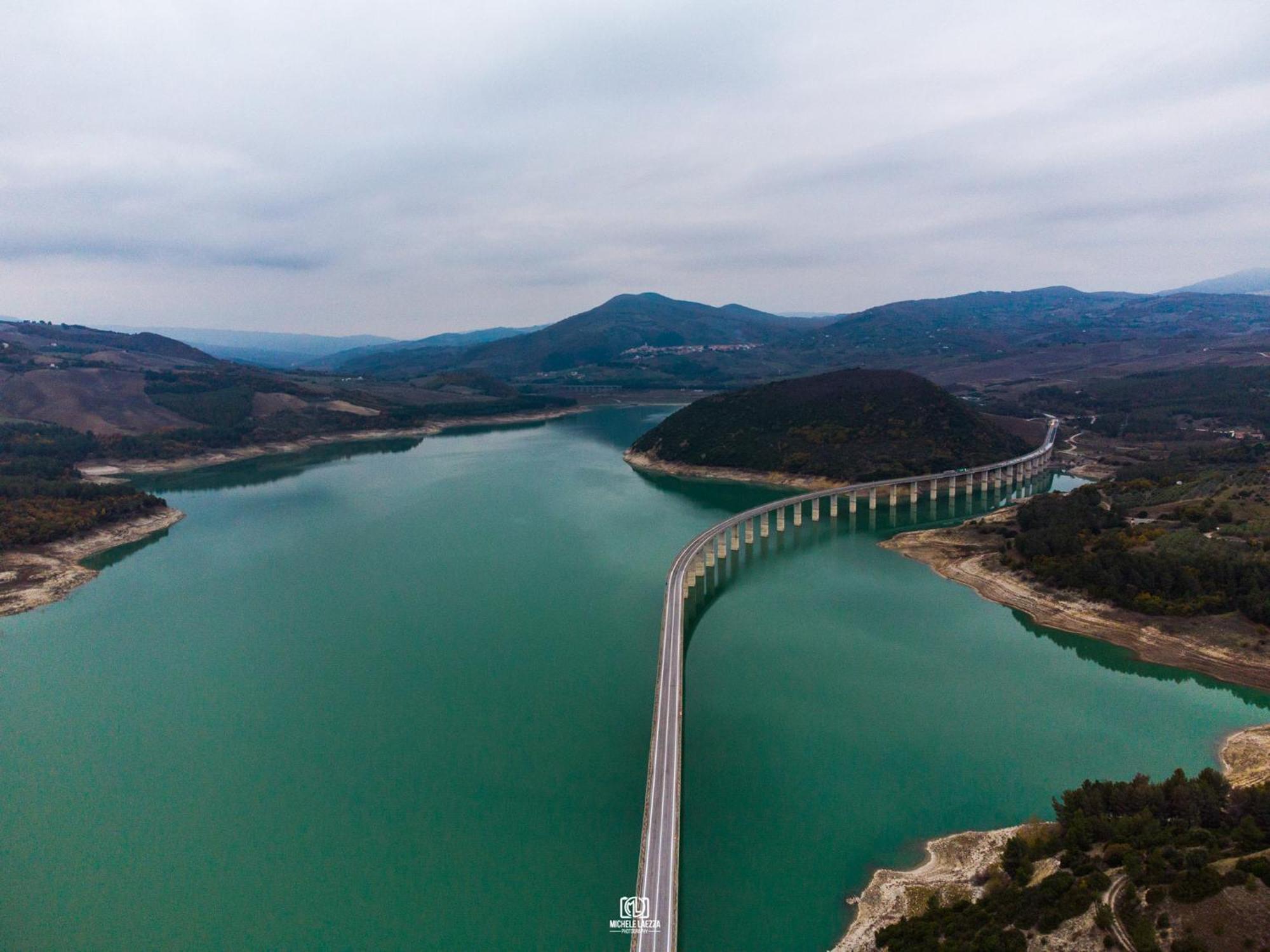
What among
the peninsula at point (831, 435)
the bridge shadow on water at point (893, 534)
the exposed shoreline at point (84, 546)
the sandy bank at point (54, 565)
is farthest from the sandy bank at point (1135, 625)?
the exposed shoreline at point (84, 546)

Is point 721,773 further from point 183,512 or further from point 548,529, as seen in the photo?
point 183,512

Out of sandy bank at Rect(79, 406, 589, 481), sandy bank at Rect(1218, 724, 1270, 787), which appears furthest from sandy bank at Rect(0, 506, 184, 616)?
sandy bank at Rect(1218, 724, 1270, 787)

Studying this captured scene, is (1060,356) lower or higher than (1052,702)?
higher

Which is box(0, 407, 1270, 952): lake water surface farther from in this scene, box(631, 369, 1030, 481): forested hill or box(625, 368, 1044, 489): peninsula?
box(631, 369, 1030, 481): forested hill

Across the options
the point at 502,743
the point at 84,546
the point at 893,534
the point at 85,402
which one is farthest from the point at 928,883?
the point at 85,402

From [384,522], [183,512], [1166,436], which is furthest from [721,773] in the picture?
[1166,436]

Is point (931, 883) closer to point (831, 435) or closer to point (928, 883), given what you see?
point (928, 883)
